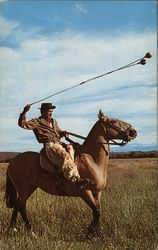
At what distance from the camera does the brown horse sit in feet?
12.4

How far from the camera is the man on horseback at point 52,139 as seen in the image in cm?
368

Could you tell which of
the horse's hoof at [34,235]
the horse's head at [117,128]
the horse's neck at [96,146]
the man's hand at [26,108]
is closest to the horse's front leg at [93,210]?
the horse's neck at [96,146]

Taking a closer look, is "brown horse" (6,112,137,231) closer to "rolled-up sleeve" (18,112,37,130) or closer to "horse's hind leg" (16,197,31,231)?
"horse's hind leg" (16,197,31,231)

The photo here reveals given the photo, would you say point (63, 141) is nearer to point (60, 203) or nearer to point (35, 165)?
point (35, 165)

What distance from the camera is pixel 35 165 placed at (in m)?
3.91

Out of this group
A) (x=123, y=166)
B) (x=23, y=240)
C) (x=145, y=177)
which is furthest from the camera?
(x=123, y=166)

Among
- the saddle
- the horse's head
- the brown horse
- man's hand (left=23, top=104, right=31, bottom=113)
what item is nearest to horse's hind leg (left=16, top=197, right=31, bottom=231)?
the brown horse

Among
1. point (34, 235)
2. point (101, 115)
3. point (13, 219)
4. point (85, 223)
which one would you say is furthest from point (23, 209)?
point (101, 115)

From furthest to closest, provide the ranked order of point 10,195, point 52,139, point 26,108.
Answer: point 10,195, point 52,139, point 26,108

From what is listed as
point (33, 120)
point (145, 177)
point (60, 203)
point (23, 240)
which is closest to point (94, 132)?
point (33, 120)

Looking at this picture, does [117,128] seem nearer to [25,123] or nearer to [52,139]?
[52,139]

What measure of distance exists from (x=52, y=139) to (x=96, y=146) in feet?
1.30

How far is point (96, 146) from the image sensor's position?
3.91m

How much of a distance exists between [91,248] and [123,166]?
230 centimetres
